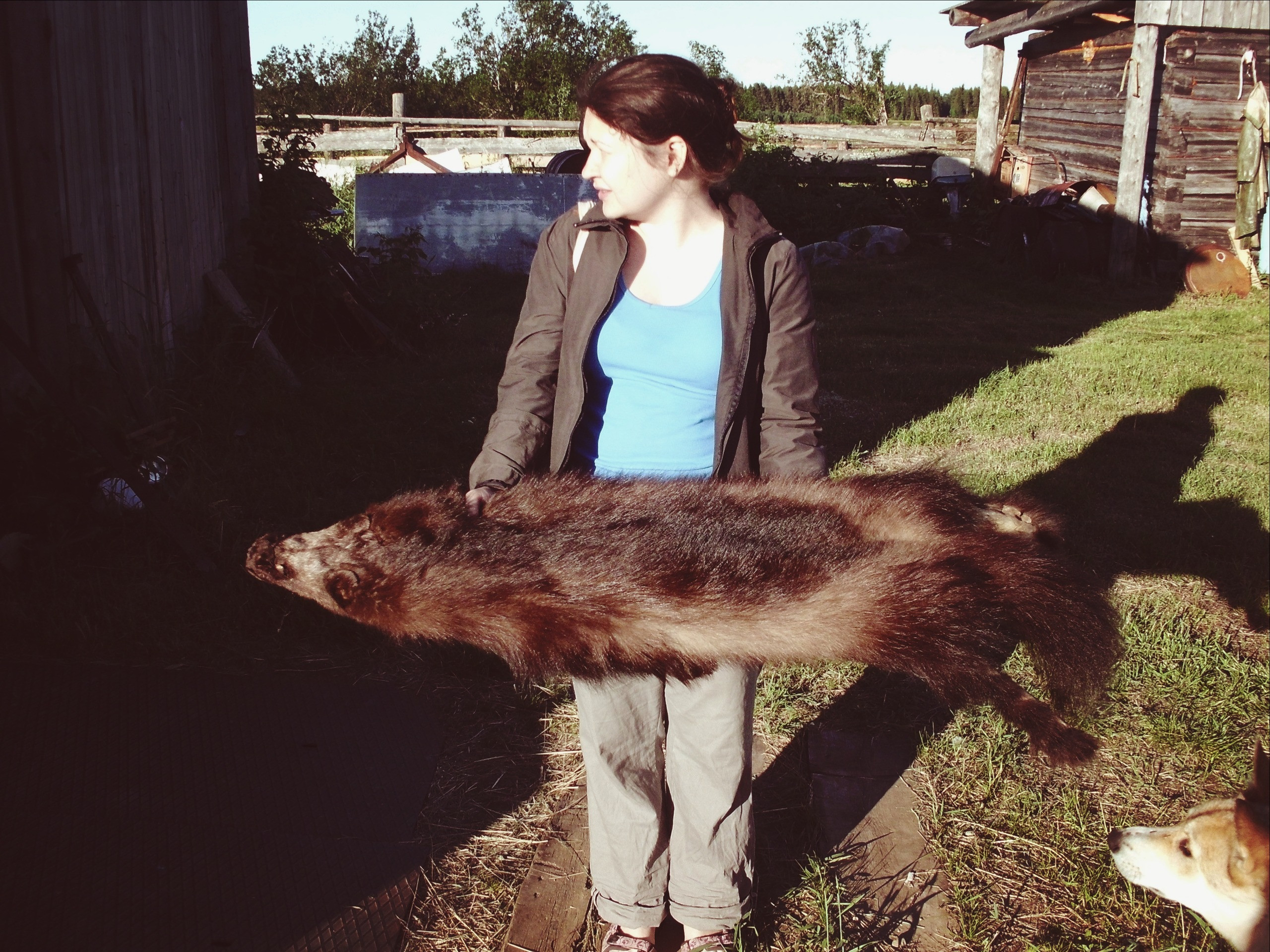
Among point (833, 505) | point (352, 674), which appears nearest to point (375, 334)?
point (352, 674)

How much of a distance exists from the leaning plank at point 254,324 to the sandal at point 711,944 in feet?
16.5

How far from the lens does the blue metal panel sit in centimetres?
1156

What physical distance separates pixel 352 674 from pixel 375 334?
15.1ft

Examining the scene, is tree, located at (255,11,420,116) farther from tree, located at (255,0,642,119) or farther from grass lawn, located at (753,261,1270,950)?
grass lawn, located at (753,261,1270,950)

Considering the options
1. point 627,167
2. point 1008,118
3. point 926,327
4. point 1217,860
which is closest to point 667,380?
point 627,167

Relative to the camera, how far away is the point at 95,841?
290 centimetres

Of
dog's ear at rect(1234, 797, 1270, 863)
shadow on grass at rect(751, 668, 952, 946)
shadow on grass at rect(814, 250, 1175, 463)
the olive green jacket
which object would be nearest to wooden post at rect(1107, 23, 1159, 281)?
shadow on grass at rect(814, 250, 1175, 463)

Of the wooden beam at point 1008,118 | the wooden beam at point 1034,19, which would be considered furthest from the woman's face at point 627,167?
the wooden beam at point 1008,118

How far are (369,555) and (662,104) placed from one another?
116cm

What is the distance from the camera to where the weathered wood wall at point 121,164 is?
4.58 m

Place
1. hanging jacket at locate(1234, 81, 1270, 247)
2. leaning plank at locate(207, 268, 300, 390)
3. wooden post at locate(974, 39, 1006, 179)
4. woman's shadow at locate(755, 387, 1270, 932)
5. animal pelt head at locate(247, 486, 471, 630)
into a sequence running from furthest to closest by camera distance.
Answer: wooden post at locate(974, 39, 1006, 179) → hanging jacket at locate(1234, 81, 1270, 247) → leaning plank at locate(207, 268, 300, 390) → woman's shadow at locate(755, 387, 1270, 932) → animal pelt head at locate(247, 486, 471, 630)

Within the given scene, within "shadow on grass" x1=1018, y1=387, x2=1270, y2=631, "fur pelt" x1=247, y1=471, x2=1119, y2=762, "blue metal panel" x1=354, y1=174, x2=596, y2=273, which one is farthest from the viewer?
"blue metal panel" x1=354, y1=174, x2=596, y2=273

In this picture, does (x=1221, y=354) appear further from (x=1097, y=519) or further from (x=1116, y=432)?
(x=1097, y=519)

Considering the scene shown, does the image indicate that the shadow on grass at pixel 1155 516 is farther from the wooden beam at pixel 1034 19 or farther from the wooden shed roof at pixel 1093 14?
the wooden beam at pixel 1034 19
